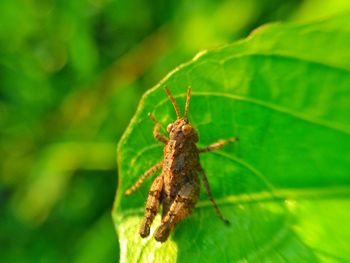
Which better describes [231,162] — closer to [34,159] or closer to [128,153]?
[128,153]

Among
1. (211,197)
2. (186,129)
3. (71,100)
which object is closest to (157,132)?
(186,129)

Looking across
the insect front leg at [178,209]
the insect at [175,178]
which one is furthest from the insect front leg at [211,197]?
the insect front leg at [178,209]

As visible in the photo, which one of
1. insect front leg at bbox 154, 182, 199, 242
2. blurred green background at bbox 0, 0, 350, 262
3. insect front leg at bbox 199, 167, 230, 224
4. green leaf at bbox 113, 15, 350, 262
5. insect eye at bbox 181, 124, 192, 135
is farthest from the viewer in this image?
blurred green background at bbox 0, 0, 350, 262

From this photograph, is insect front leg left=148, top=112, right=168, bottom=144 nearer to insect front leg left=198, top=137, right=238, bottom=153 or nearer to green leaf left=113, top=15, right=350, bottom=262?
green leaf left=113, top=15, right=350, bottom=262

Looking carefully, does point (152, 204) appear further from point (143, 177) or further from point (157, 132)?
point (157, 132)

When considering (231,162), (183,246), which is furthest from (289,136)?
(183,246)

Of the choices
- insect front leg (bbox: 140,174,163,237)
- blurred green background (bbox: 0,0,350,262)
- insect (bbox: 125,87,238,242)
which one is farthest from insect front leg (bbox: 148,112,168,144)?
blurred green background (bbox: 0,0,350,262)

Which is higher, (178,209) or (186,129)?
(186,129)
